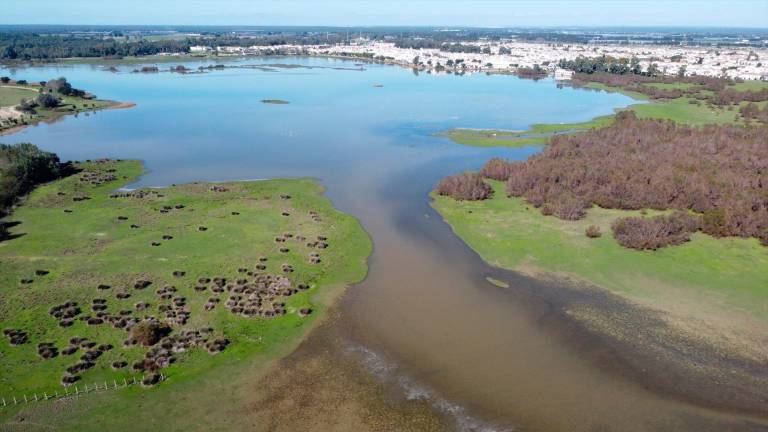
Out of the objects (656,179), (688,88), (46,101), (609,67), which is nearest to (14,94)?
(46,101)

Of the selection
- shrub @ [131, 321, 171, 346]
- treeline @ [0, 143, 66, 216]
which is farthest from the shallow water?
shrub @ [131, 321, 171, 346]

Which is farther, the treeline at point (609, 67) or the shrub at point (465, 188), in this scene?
the treeline at point (609, 67)

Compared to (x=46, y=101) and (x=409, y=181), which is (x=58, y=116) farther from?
(x=409, y=181)

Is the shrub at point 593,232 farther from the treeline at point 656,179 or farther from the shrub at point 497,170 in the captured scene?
the shrub at point 497,170

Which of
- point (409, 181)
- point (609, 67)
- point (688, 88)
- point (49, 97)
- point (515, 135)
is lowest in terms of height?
point (409, 181)

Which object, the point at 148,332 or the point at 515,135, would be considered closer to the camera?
the point at 148,332

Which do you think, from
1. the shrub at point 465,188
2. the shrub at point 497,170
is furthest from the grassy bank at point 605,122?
the shrub at point 465,188
